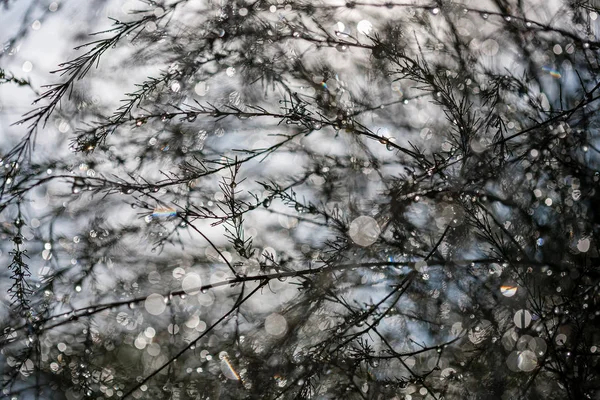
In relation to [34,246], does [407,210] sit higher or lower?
higher

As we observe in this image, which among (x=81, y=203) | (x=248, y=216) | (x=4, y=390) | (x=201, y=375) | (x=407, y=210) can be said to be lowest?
(x=4, y=390)

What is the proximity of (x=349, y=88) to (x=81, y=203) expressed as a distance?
545mm

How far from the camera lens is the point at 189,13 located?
0.94 m

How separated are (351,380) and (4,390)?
0.61 metres

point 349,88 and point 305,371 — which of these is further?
point 349,88

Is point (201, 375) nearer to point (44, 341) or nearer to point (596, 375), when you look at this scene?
point (44, 341)

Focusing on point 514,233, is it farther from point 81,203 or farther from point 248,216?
point 81,203

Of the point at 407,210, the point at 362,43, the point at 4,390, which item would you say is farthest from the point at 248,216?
the point at 4,390

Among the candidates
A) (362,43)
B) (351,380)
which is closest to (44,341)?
(351,380)

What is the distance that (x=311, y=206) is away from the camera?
0.86 m

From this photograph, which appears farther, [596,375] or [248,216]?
[248,216]

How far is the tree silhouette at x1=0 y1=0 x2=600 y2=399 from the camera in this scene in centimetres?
78

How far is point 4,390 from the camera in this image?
86cm

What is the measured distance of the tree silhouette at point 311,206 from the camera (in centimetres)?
78
